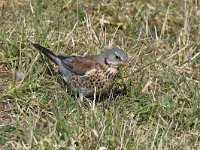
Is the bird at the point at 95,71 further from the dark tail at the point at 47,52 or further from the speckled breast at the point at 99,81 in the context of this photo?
the dark tail at the point at 47,52

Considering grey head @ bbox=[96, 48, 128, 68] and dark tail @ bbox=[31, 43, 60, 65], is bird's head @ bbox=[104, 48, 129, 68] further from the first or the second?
dark tail @ bbox=[31, 43, 60, 65]

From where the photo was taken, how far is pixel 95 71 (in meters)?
6.45

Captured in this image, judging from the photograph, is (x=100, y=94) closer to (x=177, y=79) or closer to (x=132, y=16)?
(x=177, y=79)

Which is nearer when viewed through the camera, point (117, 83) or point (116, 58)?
point (116, 58)

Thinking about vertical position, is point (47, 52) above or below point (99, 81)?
above

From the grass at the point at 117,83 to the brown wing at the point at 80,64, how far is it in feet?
0.72

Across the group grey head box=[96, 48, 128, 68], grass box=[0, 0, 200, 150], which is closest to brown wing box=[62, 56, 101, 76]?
grey head box=[96, 48, 128, 68]

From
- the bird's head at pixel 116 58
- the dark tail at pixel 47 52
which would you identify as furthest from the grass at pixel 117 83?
the bird's head at pixel 116 58

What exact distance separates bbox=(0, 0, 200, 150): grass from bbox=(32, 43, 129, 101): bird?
161mm

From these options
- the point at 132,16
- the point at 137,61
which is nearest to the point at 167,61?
the point at 137,61

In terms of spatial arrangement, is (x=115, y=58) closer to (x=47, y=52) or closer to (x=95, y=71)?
(x=95, y=71)

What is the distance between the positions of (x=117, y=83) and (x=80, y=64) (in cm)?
46

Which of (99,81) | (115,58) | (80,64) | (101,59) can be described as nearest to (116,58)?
(115,58)

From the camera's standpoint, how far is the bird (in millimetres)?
6371
